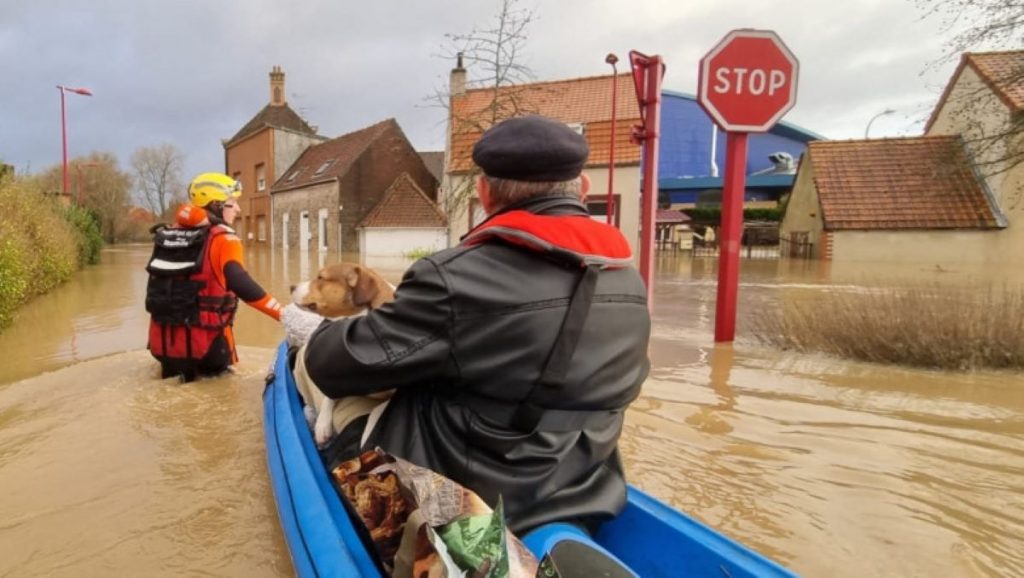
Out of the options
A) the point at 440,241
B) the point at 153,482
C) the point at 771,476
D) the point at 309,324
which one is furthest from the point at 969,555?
the point at 440,241

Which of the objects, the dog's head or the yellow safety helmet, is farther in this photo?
the yellow safety helmet

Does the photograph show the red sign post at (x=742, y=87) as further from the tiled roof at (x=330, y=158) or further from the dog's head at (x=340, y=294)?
the tiled roof at (x=330, y=158)

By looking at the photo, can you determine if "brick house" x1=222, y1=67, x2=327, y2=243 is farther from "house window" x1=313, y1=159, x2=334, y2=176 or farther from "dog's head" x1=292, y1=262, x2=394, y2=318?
"dog's head" x1=292, y1=262, x2=394, y2=318

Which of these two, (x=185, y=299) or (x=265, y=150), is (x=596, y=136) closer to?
(x=185, y=299)

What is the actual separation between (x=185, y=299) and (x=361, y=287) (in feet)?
8.37

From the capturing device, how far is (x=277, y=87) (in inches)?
1620

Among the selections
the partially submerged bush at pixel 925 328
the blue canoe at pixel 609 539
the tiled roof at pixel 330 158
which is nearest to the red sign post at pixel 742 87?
the partially submerged bush at pixel 925 328

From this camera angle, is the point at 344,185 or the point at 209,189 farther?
the point at 344,185

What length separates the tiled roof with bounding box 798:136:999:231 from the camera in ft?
60.1

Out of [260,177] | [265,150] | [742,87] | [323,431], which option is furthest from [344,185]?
[323,431]

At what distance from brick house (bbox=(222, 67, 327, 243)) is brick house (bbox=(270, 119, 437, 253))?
2616mm

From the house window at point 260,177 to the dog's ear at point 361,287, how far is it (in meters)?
38.4

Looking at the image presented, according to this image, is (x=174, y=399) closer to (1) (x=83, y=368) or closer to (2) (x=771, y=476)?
(1) (x=83, y=368)

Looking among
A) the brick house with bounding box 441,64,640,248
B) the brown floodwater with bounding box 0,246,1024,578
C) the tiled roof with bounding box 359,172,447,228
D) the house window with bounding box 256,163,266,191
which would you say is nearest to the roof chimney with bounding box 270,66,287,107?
the house window with bounding box 256,163,266,191
